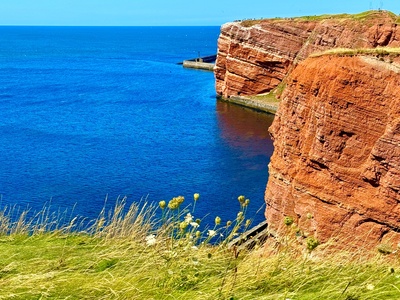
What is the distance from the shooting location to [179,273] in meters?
6.76

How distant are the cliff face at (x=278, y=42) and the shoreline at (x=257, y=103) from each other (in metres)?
1.42

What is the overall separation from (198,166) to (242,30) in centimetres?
3783

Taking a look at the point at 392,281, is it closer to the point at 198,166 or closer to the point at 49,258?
the point at 49,258

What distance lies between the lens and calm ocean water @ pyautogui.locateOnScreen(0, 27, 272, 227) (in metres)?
45.0

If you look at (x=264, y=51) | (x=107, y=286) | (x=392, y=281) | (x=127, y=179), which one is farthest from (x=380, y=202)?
(x=264, y=51)

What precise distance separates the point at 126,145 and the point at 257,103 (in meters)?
28.5

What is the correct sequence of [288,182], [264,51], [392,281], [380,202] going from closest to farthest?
[392,281]
[380,202]
[288,182]
[264,51]

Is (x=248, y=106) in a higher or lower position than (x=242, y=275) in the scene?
lower

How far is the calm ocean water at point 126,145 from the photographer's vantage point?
4503 centimetres

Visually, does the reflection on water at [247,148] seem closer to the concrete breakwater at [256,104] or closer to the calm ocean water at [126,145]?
the calm ocean water at [126,145]

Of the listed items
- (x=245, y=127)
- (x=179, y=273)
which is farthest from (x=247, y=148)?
(x=179, y=273)

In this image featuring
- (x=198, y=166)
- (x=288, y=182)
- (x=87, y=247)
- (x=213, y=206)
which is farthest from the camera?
(x=198, y=166)

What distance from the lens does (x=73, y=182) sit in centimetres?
4762

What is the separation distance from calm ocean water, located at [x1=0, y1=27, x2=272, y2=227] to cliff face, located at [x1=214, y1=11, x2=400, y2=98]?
5.33 meters
